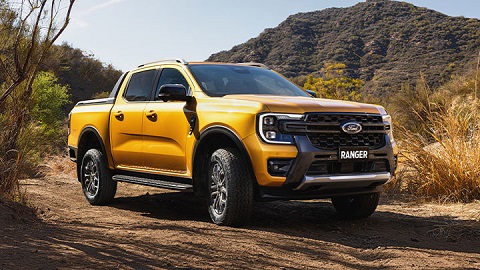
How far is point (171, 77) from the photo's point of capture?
7.41 metres

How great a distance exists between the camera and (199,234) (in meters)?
5.68

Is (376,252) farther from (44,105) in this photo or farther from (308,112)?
(44,105)

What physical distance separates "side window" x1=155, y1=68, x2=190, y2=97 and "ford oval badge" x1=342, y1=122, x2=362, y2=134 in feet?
6.77

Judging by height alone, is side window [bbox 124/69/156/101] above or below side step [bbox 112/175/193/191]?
above

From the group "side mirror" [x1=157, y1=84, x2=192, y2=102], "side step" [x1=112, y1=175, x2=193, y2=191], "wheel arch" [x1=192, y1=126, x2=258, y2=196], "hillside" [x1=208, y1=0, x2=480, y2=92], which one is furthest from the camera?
"hillside" [x1=208, y1=0, x2=480, y2=92]

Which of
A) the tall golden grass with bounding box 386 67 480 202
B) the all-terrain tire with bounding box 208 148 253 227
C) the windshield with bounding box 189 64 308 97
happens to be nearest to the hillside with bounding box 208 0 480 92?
the tall golden grass with bounding box 386 67 480 202

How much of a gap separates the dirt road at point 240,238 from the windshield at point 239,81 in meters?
1.49

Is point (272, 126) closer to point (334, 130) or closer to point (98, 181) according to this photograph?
point (334, 130)

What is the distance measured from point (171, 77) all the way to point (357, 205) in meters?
2.70

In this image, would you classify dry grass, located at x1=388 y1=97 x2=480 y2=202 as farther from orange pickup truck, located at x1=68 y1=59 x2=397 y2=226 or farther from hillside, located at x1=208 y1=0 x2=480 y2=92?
hillside, located at x1=208 y1=0 x2=480 y2=92

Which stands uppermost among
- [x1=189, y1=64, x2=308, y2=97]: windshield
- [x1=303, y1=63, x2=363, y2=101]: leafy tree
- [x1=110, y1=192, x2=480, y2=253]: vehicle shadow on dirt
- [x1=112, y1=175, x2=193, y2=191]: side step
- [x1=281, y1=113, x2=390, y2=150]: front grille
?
[x1=303, y1=63, x2=363, y2=101]: leafy tree

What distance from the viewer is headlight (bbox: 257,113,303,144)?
5.66 meters

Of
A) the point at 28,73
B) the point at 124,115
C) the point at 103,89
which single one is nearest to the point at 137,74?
the point at 124,115

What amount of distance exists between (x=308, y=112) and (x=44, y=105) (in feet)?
59.3
